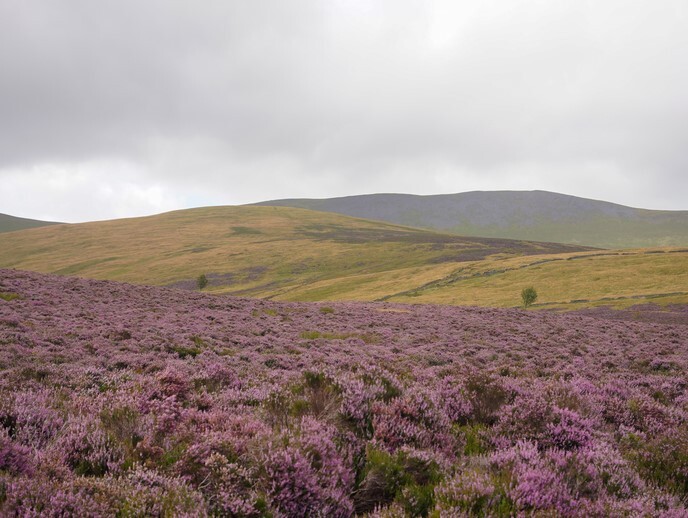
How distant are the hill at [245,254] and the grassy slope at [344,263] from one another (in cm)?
40

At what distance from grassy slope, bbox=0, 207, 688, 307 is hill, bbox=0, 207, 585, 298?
0.40 meters

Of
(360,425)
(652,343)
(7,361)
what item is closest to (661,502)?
(360,425)

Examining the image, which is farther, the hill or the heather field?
the hill

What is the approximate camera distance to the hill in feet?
362

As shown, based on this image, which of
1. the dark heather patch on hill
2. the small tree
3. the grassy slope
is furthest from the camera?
the grassy slope

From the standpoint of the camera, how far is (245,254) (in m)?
140

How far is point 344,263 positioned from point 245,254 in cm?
3674

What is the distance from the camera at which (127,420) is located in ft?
19.0

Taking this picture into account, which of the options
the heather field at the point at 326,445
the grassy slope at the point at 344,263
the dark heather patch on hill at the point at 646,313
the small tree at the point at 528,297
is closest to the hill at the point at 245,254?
the grassy slope at the point at 344,263

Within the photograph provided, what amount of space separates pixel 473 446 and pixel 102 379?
874 cm

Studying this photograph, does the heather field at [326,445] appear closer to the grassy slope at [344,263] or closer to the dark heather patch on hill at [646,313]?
the dark heather patch on hill at [646,313]

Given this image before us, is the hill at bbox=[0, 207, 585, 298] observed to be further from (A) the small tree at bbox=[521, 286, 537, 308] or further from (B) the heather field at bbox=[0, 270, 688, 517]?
(B) the heather field at bbox=[0, 270, 688, 517]

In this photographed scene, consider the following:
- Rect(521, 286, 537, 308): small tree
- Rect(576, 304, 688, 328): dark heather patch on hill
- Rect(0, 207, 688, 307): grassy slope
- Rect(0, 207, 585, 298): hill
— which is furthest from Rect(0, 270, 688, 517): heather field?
Rect(0, 207, 585, 298): hill

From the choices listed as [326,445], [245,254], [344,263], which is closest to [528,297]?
[326,445]
